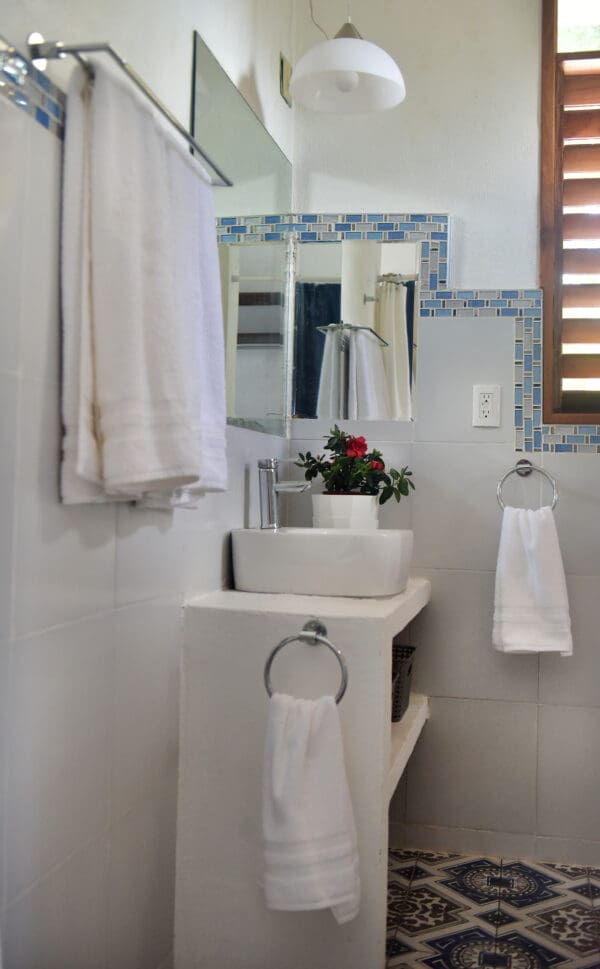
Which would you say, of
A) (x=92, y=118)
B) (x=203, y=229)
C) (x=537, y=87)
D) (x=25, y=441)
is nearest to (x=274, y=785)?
(x=25, y=441)

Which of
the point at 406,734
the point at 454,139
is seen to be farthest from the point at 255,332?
the point at 406,734

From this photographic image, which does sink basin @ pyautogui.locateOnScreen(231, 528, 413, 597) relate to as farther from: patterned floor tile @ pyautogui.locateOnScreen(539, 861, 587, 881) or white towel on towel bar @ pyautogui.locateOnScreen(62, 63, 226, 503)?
patterned floor tile @ pyautogui.locateOnScreen(539, 861, 587, 881)

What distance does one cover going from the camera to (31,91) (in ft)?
3.78

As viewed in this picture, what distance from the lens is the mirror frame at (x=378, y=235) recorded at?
2.42m

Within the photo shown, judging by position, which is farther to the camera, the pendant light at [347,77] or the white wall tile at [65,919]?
the pendant light at [347,77]

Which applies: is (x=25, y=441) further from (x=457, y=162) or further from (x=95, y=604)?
(x=457, y=162)

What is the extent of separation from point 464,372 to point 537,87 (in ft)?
2.60

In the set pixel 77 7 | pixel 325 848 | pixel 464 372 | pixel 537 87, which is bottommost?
pixel 325 848

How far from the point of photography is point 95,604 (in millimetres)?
1340

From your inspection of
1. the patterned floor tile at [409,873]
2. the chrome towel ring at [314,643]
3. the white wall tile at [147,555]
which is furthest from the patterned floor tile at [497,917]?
the white wall tile at [147,555]

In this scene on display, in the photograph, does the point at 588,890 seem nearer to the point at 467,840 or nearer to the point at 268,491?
the point at 467,840

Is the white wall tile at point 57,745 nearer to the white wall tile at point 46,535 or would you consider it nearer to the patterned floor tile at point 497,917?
the white wall tile at point 46,535

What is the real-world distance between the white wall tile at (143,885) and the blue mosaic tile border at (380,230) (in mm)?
1457

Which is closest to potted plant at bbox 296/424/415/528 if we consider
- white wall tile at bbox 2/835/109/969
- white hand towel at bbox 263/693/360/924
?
white hand towel at bbox 263/693/360/924
